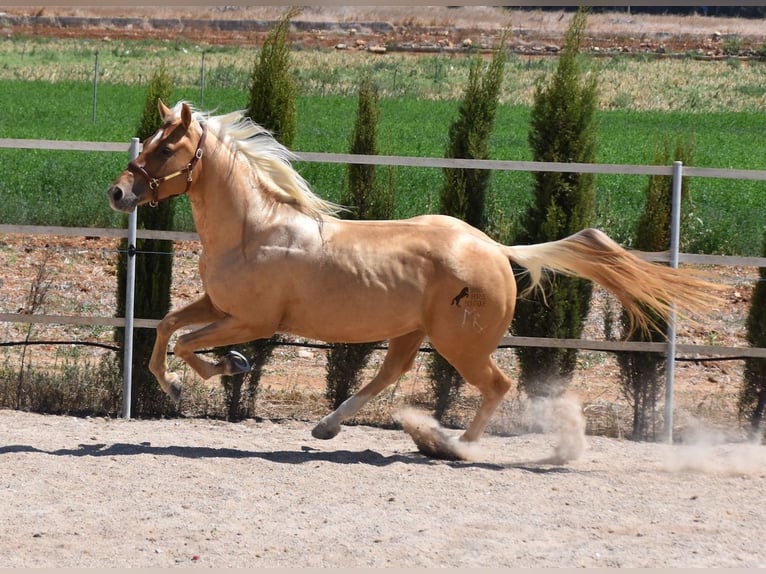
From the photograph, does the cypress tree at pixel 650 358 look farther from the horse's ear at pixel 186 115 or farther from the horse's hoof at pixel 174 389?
the horse's ear at pixel 186 115

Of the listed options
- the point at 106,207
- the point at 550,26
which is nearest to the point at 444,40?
the point at 550,26

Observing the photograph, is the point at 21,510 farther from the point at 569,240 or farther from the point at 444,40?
the point at 444,40

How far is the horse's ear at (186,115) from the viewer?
641 cm

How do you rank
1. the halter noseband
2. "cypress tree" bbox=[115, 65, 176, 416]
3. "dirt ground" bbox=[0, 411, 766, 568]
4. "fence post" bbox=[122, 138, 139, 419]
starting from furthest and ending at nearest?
"cypress tree" bbox=[115, 65, 176, 416]
"fence post" bbox=[122, 138, 139, 419]
the halter noseband
"dirt ground" bbox=[0, 411, 766, 568]

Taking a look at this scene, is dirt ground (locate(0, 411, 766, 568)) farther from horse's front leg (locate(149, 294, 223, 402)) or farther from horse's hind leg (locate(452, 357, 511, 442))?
horse's front leg (locate(149, 294, 223, 402))

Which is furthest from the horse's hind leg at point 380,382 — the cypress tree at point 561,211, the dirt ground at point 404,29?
the dirt ground at point 404,29

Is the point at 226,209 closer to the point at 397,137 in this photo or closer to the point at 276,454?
the point at 276,454

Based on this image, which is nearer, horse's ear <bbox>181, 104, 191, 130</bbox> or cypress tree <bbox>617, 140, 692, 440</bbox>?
horse's ear <bbox>181, 104, 191, 130</bbox>

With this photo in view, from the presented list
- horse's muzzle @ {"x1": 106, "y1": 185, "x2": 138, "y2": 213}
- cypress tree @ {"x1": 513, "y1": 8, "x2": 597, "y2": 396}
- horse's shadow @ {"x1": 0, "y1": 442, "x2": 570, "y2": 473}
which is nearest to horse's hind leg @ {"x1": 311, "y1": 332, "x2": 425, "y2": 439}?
horse's shadow @ {"x1": 0, "y1": 442, "x2": 570, "y2": 473}

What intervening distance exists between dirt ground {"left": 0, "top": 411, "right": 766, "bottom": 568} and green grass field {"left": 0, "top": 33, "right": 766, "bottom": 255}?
8.38 feet

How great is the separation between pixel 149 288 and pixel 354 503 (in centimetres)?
328

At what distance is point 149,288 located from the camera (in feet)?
27.4

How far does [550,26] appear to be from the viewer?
48094 mm

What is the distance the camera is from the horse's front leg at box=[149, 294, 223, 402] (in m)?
6.60
